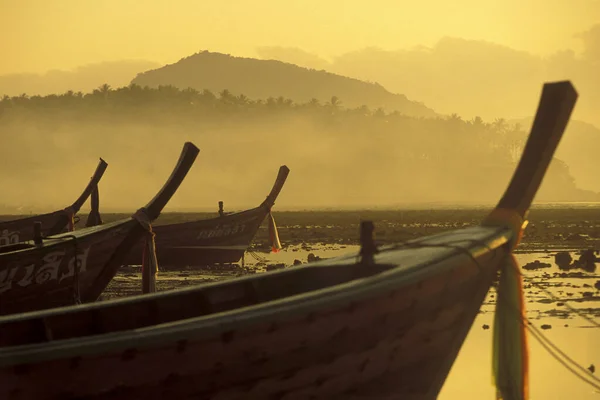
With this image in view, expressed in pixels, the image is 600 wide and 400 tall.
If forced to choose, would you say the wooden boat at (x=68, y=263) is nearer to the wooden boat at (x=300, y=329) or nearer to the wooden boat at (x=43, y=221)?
the wooden boat at (x=300, y=329)

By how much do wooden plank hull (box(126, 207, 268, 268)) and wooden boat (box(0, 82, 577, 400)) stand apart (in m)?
16.3

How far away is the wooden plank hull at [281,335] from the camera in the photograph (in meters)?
6.81

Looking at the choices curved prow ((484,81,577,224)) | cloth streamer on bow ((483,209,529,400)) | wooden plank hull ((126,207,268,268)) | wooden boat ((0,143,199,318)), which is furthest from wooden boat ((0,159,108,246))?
cloth streamer on bow ((483,209,529,400))

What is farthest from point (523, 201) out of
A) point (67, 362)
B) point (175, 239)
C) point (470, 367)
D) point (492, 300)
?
point (175, 239)

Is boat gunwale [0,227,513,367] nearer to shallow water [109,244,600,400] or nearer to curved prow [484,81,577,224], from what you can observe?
curved prow [484,81,577,224]

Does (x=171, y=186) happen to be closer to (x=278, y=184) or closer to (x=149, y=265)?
(x=149, y=265)

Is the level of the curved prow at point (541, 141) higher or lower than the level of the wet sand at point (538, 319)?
higher

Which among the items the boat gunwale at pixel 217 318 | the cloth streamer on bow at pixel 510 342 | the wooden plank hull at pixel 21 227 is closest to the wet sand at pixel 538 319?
the cloth streamer on bow at pixel 510 342

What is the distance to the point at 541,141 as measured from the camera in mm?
10680

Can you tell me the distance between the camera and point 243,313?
24.6 feet

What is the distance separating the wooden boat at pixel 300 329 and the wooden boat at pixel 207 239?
16.4 metres

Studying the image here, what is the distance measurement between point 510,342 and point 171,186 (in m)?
7.52

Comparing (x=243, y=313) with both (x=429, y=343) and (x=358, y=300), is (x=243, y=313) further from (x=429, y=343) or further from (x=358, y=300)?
(x=429, y=343)

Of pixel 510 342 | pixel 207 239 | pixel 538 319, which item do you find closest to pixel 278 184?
pixel 207 239
